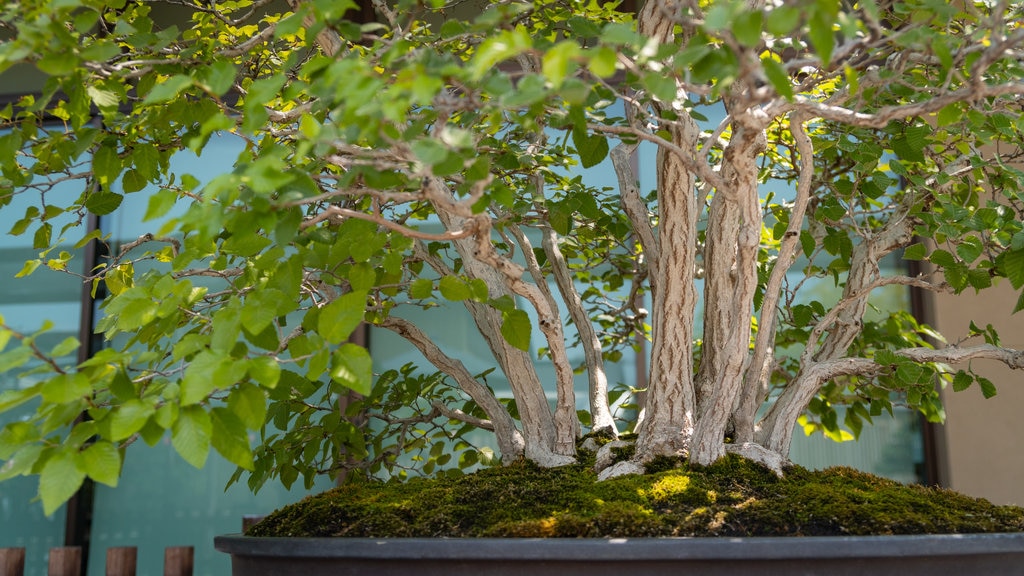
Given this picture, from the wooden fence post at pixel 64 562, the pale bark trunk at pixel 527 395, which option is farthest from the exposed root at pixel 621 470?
the wooden fence post at pixel 64 562

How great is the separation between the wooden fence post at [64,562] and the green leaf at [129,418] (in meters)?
1.18

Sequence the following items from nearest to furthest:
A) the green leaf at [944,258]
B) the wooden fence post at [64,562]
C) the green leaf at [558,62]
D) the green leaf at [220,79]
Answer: the green leaf at [558,62] → the green leaf at [220,79] → the green leaf at [944,258] → the wooden fence post at [64,562]

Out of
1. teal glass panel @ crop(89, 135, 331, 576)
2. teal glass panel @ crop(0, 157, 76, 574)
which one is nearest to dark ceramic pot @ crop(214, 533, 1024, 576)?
teal glass panel @ crop(89, 135, 331, 576)

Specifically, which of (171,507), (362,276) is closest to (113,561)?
(362,276)

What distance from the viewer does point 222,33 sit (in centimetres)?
175

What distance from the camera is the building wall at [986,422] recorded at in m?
2.82

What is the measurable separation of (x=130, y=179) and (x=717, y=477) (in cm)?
105

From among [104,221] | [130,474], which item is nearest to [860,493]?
[130,474]

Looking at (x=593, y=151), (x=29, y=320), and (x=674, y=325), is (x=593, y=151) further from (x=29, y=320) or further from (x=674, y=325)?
(x=29, y=320)

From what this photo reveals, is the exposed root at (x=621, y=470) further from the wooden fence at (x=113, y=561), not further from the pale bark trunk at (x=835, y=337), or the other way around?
the wooden fence at (x=113, y=561)

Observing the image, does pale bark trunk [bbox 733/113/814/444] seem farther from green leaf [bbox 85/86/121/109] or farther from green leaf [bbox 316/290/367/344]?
green leaf [bbox 85/86/121/109]

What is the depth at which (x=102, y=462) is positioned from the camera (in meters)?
0.84

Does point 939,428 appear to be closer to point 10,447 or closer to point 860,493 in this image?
point 860,493

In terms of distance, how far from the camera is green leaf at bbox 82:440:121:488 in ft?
2.73
